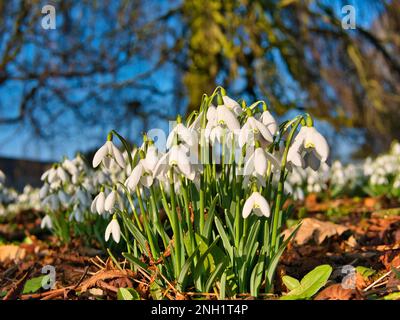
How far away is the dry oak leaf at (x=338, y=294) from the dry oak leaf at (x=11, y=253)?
1785 millimetres

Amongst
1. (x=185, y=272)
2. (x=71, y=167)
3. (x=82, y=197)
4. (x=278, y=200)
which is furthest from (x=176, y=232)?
(x=71, y=167)

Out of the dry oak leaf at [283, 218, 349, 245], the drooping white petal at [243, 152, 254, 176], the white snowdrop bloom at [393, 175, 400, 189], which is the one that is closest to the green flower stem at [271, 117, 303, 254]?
the drooping white petal at [243, 152, 254, 176]

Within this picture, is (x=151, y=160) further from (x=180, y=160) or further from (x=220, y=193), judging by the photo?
(x=220, y=193)

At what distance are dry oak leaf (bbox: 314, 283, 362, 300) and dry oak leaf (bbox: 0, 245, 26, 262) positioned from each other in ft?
5.86

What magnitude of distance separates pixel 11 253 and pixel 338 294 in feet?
6.62

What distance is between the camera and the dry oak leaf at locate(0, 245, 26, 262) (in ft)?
8.45

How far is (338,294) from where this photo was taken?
136 cm

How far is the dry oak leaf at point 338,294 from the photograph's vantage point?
4.43 ft

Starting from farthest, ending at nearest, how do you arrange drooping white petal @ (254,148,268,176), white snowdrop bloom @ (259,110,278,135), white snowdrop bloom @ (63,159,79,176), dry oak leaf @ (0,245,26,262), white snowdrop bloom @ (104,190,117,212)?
1. dry oak leaf @ (0,245,26,262)
2. white snowdrop bloom @ (63,159,79,176)
3. white snowdrop bloom @ (104,190,117,212)
4. white snowdrop bloom @ (259,110,278,135)
5. drooping white petal @ (254,148,268,176)

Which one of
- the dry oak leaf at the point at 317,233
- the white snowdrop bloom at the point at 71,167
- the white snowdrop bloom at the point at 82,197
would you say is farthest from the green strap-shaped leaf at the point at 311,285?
the white snowdrop bloom at the point at 71,167

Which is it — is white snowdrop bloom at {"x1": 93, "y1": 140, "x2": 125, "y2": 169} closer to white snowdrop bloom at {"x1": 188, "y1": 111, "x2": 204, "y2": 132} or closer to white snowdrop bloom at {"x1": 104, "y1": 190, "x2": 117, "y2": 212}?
white snowdrop bloom at {"x1": 104, "y1": 190, "x2": 117, "y2": 212}

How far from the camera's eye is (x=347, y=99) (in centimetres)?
858

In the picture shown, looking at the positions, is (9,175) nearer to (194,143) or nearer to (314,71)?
(314,71)
